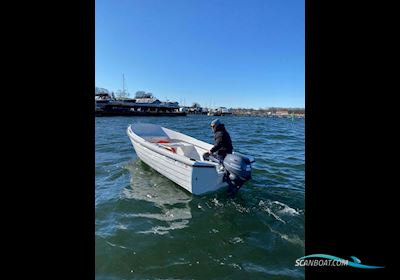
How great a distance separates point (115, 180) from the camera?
313 inches

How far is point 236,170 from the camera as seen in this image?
5.81 metres

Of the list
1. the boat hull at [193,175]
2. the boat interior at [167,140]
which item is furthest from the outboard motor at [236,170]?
the boat interior at [167,140]

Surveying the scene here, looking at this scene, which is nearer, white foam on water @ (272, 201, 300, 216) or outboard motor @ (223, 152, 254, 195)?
white foam on water @ (272, 201, 300, 216)

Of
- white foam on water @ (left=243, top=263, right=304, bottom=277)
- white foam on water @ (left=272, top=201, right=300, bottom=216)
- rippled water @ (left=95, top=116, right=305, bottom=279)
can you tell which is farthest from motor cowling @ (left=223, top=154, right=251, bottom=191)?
white foam on water @ (left=243, top=263, right=304, bottom=277)

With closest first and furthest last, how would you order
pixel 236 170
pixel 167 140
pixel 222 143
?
pixel 236 170
pixel 222 143
pixel 167 140

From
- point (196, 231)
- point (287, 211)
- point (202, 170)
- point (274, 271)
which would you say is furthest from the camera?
point (202, 170)

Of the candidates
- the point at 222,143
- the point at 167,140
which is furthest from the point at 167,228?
the point at 167,140

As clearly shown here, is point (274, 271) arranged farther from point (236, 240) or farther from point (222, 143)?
point (222, 143)

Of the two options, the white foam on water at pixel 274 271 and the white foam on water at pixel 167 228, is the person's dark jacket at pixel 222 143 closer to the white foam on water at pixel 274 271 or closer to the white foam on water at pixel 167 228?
the white foam on water at pixel 167 228

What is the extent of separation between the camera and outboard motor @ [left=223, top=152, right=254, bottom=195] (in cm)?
577

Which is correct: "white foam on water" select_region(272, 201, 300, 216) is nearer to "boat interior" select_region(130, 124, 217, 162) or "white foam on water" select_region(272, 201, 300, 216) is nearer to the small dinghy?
the small dinghy
